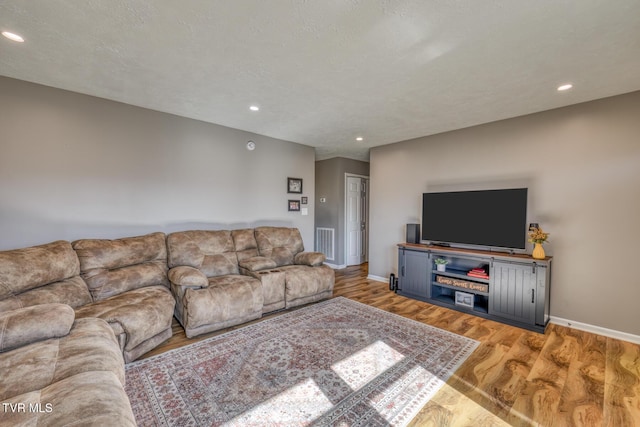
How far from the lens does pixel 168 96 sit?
9.47ft

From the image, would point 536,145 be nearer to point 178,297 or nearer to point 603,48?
point 603,48

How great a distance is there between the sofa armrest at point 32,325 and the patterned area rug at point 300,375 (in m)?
0.67

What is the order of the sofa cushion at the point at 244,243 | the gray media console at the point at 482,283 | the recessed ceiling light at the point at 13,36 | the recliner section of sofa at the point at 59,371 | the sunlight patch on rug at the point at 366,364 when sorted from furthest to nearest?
the sofa cushion at the point at 244,243, the gray media console at the point at 482,283, the sunlight patch on rug at the point at 366,364, the recessed ceiling light at the point at 13,36, the recliner section of sofa at the point at 59,371

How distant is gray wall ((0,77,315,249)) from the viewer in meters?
2.55

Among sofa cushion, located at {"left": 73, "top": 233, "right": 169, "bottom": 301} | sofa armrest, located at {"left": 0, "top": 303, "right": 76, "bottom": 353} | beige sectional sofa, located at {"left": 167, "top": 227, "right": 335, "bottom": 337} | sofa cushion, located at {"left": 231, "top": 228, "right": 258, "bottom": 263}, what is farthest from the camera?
sofa cushion, located at {"left": 231, "top": 228, "right": 258, "bottom": 263}

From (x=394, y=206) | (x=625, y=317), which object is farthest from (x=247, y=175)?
(x=625, y=317)

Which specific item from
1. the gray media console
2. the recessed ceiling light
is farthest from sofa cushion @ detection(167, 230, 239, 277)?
the gray media console

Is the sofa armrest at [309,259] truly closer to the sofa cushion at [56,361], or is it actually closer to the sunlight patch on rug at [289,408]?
the sunlight patch on rug at [289,408]

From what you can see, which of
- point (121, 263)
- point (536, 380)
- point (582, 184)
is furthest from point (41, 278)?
point (582, 184)

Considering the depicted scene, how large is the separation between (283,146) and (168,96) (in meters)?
2.06

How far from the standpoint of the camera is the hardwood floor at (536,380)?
166 centimetres

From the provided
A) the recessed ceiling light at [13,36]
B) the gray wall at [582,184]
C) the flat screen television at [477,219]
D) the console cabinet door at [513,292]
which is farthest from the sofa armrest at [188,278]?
the gray wall at [582,184]

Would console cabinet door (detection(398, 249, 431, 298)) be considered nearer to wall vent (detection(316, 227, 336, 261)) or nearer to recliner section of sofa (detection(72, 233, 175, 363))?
wall vent (detection(316, 227, 336, 261))

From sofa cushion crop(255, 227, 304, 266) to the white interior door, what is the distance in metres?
2.13
